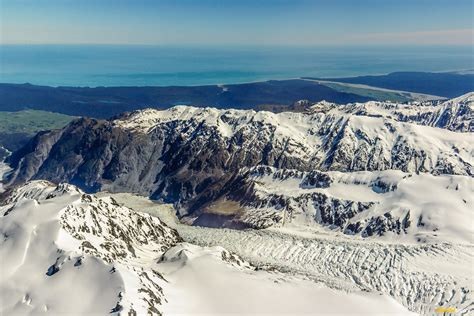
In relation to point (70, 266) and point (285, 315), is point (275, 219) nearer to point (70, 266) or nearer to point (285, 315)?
point (285, 315)

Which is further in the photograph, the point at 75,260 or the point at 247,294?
the point at 247,294

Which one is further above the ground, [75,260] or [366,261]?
[75,260]

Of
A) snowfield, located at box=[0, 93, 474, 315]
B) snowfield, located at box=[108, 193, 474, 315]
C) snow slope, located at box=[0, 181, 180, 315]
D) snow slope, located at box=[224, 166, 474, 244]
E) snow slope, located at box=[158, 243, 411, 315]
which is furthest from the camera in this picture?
snow slope, located at box=[224, 166, 474, 244]

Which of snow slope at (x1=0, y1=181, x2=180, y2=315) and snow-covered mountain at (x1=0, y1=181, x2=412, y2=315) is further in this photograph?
snow-covered mountain at (x1=0, y1=181, x2=412, y2=315)

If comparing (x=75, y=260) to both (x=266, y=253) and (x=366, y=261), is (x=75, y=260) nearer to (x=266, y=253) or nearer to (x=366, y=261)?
(x=266, y=253)

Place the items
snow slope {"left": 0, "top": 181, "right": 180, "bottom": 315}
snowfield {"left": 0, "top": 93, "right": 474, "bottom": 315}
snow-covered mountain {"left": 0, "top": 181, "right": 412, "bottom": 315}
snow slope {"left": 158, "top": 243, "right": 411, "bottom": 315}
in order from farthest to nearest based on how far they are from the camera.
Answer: snow slope {"left": 158, "top": 243, "right": 411, "bottom": 315} < snowfield {"left": 0, "top": 93, "right": 474, "bottom": 315} < snow-covered mountain {"left": 0, "top": 181, "right": 412, "bottom": 315} < snow slope {"left": 0, "top": 181, "right": 180, "bottom": 315}

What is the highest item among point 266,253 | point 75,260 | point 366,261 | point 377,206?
point 75,260

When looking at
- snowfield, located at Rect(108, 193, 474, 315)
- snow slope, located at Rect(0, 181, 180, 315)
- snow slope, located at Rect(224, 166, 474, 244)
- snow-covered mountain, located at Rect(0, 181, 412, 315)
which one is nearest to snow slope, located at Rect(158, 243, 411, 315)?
snow-covered mountain, located at Rect(0, 181, 412, 315)

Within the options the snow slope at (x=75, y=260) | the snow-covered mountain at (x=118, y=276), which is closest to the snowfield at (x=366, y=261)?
the snow-covered mountain at (x=118, y=276)

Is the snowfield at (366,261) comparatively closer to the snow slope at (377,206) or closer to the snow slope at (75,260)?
the snow slope at (377,206)

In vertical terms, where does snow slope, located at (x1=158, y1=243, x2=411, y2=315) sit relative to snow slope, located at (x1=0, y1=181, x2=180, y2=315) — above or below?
below

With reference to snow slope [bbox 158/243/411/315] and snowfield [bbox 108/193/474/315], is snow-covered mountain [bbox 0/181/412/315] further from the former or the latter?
snowfield [bbox 108/193/474/315]

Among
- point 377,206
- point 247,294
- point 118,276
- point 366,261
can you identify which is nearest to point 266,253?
point 366,261
